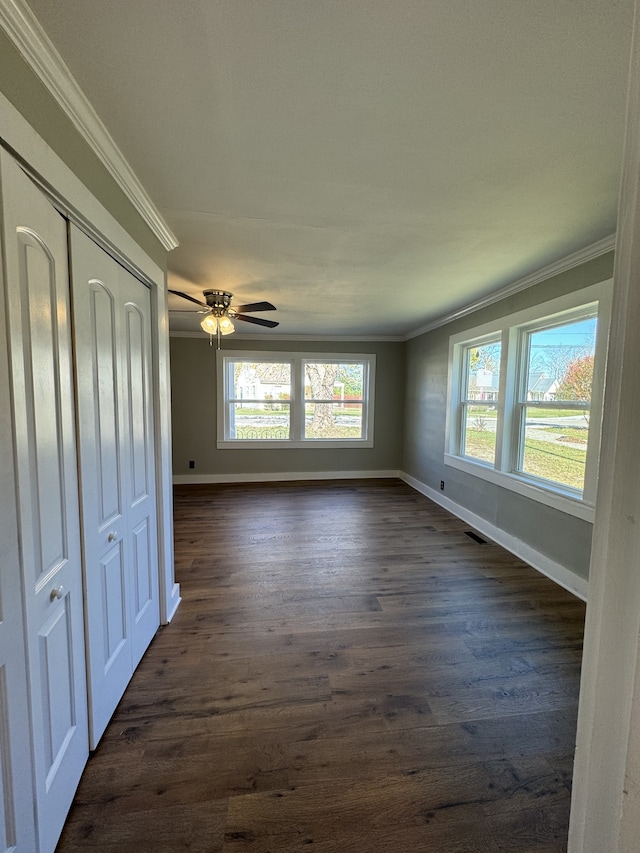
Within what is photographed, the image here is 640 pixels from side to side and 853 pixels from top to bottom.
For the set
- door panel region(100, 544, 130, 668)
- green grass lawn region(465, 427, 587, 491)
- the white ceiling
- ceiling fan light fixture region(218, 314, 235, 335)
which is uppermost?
the white ceiling

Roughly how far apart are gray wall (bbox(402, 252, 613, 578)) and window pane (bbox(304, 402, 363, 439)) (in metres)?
0.85

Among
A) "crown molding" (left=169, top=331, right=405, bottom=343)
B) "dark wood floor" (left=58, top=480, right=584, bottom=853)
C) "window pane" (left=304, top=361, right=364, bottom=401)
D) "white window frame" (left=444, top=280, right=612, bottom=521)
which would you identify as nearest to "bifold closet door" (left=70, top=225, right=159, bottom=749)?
"dark wood floor" (left=58, top=480, right=584, bottom=853)

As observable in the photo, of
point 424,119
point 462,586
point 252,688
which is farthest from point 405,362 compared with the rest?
point 252,688

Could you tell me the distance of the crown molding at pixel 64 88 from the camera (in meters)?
0.88

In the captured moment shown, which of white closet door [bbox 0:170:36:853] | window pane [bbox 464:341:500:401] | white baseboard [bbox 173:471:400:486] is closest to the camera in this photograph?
white closet door [bbox 0:170:36:853]

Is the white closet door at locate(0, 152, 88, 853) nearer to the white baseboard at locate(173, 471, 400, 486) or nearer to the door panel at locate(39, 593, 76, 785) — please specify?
the door panel at locate(39, 593, 76, 785)

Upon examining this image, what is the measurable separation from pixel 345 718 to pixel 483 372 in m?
3.41

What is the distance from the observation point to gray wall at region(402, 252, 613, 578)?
2514 mm

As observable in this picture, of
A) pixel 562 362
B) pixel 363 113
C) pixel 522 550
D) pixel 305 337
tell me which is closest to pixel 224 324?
pixel 363 113

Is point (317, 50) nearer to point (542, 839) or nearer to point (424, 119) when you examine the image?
point (424, 119)

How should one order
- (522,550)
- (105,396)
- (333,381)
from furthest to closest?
1. (333,381)
2. (522,550)
3. (105,396)

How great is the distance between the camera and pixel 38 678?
1005mm

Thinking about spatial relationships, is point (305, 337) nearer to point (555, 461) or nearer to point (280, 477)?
point (280, 477)

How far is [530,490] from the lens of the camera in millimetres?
2945
